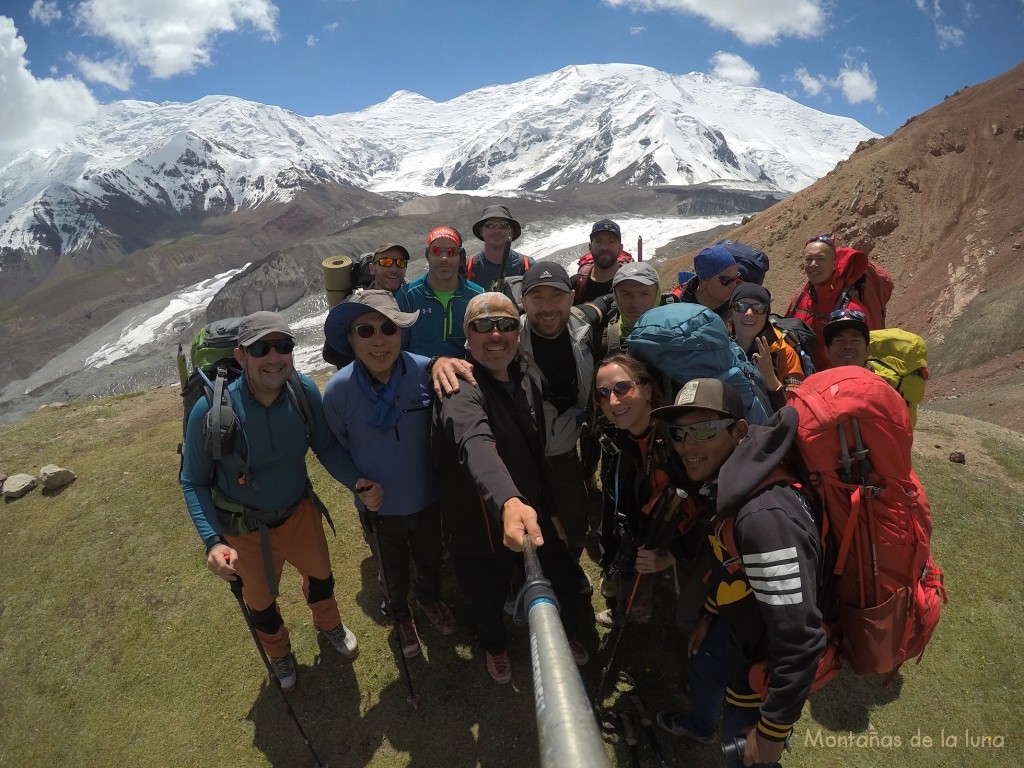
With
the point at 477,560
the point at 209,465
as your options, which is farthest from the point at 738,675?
the point at 209,465

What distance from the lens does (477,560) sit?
4301mm

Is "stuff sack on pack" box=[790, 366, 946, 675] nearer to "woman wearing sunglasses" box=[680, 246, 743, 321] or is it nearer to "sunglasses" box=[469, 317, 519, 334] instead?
"sunglasses" box=[469, 317, 519, 334]

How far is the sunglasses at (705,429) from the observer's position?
3025mm

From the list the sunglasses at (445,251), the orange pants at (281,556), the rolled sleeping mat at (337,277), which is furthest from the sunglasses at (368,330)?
the rolled sleeping mat at (337,277)

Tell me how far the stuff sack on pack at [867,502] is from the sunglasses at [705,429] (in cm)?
39

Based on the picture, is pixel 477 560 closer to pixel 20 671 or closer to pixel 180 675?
pixel 180 675

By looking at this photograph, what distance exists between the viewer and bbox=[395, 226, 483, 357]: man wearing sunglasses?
5410 mm

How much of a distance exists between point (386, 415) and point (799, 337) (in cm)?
428

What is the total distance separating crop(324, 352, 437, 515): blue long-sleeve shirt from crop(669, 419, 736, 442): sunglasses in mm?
2068

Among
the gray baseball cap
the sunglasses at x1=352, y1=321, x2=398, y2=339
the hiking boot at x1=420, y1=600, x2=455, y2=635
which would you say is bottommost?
the hiking boot at x1=420, y1=600, x2=455, y2=635

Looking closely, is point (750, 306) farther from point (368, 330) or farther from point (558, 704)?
point (558, 704)

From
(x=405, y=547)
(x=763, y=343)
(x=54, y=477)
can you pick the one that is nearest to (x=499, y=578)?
(x=405, y=547)

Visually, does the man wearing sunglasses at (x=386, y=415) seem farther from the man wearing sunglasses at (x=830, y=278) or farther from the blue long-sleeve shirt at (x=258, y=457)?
the man wearing sunglasses at (x=830, y=278)

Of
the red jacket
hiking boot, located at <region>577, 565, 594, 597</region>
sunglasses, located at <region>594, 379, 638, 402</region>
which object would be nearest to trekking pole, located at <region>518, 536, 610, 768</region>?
sunglasses, located at <region>594, 379, 638, 402</region>
